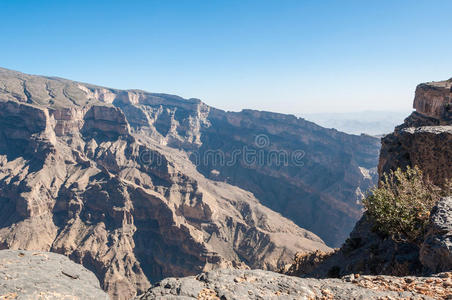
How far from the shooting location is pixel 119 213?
245 feet

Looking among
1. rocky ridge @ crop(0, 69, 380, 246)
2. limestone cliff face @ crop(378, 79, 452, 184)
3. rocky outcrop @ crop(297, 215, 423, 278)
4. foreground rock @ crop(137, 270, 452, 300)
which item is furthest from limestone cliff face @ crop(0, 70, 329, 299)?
foreground rock @ crop(137, 270, 452, 300)

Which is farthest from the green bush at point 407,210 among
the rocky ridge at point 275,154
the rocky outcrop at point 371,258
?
the rocky ridge at point 275,154

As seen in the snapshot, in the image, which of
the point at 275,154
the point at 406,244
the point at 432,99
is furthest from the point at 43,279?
the point at 275,154

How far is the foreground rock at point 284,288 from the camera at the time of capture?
6.54m

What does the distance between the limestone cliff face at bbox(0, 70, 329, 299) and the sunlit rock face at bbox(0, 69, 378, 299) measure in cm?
34

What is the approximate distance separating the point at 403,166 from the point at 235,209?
78.5 meters

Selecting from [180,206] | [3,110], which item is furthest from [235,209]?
[3,110]

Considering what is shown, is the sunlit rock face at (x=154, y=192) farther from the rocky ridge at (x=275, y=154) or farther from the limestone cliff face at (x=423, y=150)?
the limestone cliff face at (x=423, y=150)

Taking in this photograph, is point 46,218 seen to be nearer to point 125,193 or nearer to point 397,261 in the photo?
point 125,193

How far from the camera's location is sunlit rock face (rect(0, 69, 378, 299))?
66188 millimetres

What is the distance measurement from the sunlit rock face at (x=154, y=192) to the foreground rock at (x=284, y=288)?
27.1 meters

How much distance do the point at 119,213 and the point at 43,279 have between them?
247 feet

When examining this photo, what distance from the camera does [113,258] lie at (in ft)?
207

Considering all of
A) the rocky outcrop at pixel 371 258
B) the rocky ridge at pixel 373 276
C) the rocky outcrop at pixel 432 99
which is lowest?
the rocky outcrop at pixel 371 258
